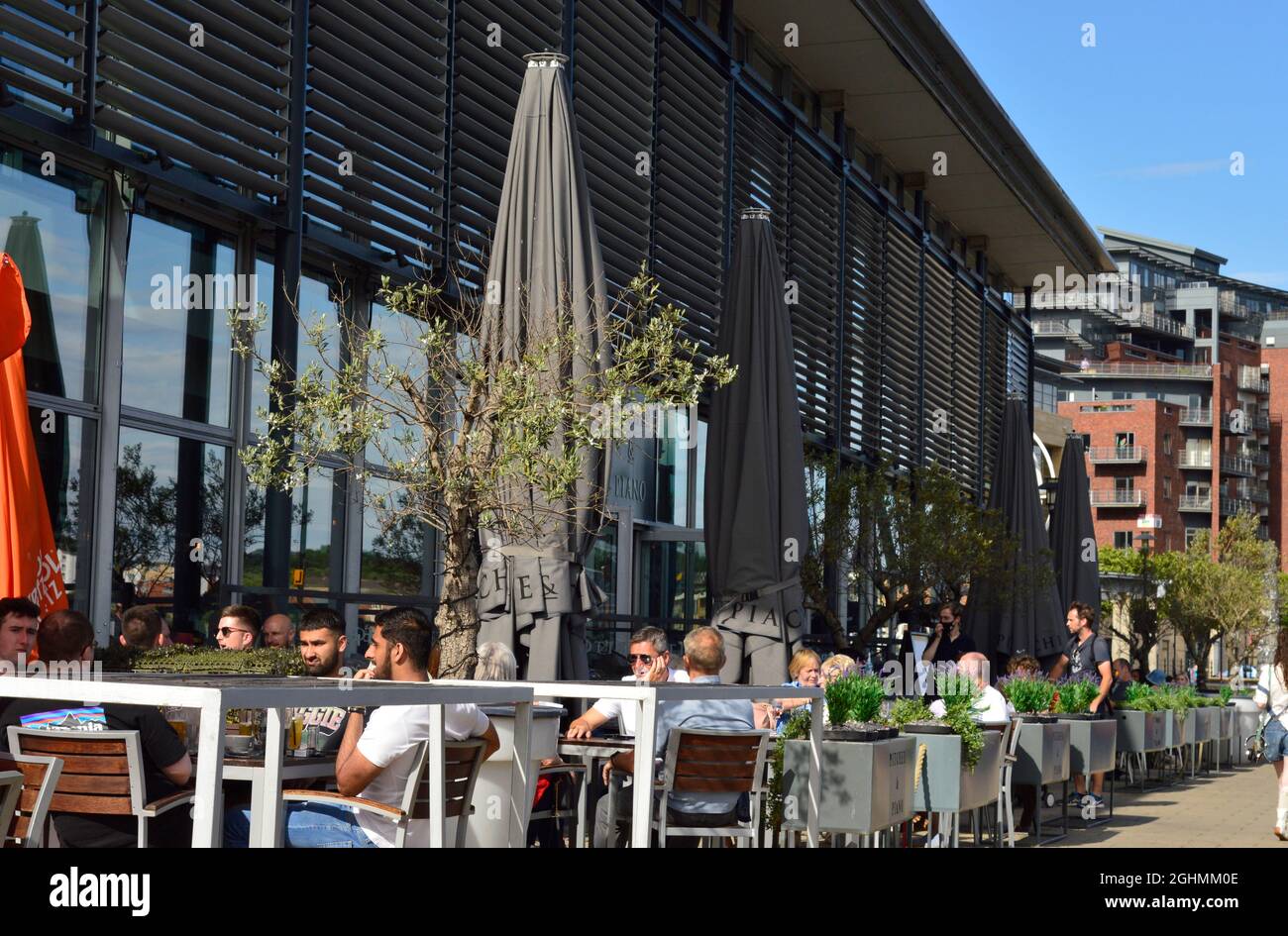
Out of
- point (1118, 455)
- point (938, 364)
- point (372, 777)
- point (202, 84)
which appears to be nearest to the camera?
point (372, 777)

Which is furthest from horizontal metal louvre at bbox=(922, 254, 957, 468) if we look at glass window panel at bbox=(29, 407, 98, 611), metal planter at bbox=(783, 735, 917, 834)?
glass window panel at bbox=(29, 407, 98, 611)

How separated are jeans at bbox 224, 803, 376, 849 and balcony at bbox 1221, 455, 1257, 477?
115113mm

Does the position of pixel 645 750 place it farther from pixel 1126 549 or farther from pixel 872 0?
pixel 1126 549

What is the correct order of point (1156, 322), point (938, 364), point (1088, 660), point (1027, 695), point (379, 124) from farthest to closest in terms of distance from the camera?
point (1156, 322)
point (938, 364)
point (1088, 660)
point (1027, 695)
point (379, 124)

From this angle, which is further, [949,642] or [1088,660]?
[1088,660]

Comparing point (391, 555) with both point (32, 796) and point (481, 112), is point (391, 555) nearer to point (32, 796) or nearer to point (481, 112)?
point (481, 112)

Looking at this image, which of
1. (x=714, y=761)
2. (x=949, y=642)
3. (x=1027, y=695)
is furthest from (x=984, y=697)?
(x=714, y=761)

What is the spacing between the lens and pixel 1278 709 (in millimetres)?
11609

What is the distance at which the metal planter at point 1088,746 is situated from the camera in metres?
12.6

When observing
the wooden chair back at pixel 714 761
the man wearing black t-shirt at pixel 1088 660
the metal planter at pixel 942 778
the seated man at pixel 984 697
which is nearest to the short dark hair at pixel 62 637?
the wooden chair back at pixel 714 761

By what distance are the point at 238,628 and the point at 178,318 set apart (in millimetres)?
2200
